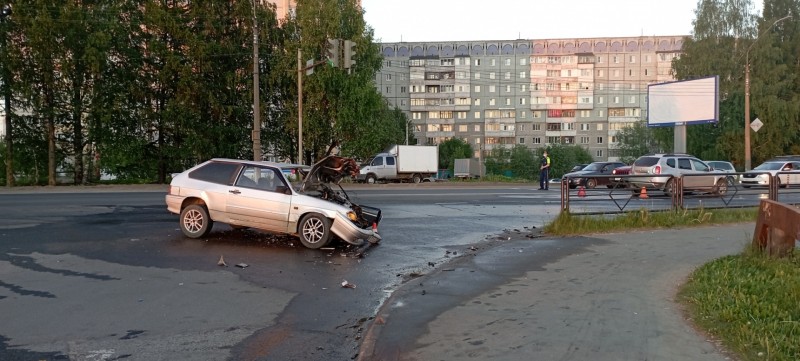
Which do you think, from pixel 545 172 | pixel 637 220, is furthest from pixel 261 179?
pixel 545 172

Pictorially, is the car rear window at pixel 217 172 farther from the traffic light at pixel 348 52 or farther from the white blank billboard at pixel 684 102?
the white blank billboard at pixel 684 102

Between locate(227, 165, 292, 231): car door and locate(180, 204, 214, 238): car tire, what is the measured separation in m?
0.57

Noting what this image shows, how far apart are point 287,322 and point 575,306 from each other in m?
3.02

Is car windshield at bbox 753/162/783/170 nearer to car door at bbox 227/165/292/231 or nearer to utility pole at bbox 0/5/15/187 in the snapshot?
car door at bbox 227/165/292/231

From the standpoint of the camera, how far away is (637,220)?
12.6 meters

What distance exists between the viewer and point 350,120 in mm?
39844

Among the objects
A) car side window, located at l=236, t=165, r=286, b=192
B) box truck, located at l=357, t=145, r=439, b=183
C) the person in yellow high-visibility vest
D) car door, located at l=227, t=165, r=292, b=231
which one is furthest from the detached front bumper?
box truck, located at l=357, t=145, r=439, b=183

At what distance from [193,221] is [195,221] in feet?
0.16

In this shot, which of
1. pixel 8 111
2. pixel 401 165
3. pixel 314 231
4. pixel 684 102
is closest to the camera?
pixel 314 231

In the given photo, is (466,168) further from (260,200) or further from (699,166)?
(260,200)

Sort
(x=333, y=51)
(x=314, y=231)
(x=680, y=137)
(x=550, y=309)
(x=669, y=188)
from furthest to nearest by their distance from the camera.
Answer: (x=680, y=137), (x=333, y=51), (x=669, y=188), (x=314, y=231), (x=550, y=309)

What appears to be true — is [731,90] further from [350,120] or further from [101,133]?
[101,133]

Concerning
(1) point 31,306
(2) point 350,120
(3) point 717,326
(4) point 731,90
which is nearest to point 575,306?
(3) point 717,326

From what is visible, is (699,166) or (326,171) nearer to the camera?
(326,171)
